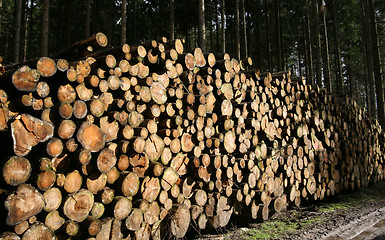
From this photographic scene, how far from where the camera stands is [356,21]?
19734mm

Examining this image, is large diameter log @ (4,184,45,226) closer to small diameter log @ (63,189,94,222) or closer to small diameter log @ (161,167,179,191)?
small diameter log @ (63,189,94,222)

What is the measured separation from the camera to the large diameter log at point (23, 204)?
2.07m

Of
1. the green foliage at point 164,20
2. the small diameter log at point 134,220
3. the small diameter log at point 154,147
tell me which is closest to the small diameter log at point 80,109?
the small diameter log at point 154,147

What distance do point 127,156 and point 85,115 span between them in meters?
0.62

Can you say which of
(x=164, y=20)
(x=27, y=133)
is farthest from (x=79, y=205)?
(x=164, y=20)

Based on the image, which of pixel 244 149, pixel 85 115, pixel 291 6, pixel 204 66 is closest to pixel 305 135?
pixel 244 149

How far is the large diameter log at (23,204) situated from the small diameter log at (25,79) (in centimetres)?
76

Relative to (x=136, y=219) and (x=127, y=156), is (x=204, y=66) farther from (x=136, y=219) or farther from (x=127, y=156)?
(x=136, y=219)

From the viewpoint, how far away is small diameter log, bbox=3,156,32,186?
2.10m

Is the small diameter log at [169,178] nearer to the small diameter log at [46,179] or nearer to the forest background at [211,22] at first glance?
the small diameter log at [46,179]

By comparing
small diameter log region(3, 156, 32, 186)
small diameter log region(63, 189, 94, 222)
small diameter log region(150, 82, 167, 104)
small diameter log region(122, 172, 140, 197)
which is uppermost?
small diameter log region(150, 82, 167, 104)

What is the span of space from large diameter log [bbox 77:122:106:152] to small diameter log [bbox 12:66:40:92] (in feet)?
1.70

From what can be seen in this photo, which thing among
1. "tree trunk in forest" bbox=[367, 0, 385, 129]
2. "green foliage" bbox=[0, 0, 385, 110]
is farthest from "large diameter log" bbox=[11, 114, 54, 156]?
"green foliage" bbox=[0, 0, 385, 110]

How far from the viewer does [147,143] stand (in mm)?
3229
